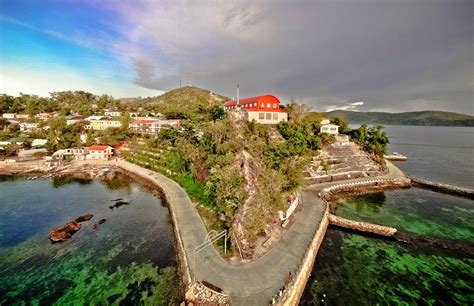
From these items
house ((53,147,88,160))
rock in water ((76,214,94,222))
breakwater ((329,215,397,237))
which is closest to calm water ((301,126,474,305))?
breakwater ((329,215,397,237))

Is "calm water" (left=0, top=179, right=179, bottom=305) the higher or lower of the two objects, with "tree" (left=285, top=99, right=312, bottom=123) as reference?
lower

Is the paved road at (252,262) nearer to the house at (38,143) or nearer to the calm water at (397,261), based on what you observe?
the calm water at (397,261)

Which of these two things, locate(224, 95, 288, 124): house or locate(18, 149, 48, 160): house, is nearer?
locate(224, 95, 288, 124): house

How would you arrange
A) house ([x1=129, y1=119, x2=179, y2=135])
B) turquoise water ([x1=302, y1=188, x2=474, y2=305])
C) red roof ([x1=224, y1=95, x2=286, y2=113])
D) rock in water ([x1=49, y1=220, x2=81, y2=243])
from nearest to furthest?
1. turquoise water ([x1=302, y1=188, x2=474, y2=305])
2. rock in water ([x1=49, y1=220, x2=81, y2=243])
3. red roof ([x1=224, y1=95, x2=286, y2=113])
4. house ([x1=129, y1=119, x2=179, y2=135])

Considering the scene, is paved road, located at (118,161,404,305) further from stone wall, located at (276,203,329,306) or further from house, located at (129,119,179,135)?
house, located at (129,119,179,135)

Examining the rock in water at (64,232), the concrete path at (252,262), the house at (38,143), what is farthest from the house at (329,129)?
the house at (38,143)

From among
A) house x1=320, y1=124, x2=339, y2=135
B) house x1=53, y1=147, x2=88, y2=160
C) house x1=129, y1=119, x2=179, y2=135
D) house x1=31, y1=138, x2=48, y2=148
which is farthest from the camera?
house x1=129, y1=119, x2=179, y2=135
